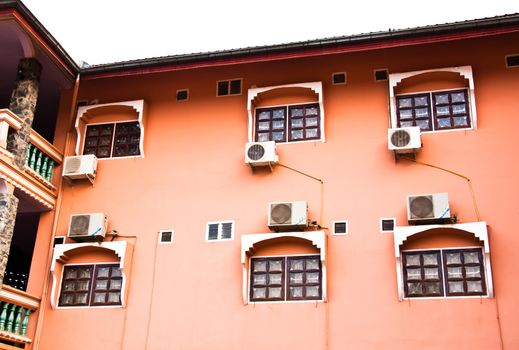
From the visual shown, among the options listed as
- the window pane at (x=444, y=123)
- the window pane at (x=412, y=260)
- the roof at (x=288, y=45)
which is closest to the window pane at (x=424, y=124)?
the window pane at (x=444, y=123)

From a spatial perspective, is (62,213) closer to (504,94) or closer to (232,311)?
(232,311)

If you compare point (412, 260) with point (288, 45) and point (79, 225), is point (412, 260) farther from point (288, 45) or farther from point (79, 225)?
point (79, 225)

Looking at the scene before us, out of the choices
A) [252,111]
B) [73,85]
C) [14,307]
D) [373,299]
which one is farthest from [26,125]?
[373,299]

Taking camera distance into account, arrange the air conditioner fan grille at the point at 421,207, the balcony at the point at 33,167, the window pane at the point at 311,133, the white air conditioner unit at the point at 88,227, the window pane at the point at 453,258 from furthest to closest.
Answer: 1. the window pane at the point at 311,133
2. the white air conditioner unit at the point at 88,227
3. the balcony at the point at 33,167
4. the air conditioner fan grille at the point at 421,207
5. the window pane at the point at 453,258

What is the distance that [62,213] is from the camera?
45.2 feet

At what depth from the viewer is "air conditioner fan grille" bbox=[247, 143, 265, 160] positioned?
1287 cm

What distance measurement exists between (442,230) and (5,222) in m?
7.36

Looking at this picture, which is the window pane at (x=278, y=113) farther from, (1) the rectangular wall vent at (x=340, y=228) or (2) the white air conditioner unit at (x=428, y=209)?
(2) the white air conditioner unit at (x=428, y=209)

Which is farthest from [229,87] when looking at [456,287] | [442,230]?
[456,287]

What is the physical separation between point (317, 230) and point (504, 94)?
4.08m

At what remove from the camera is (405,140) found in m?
12.2

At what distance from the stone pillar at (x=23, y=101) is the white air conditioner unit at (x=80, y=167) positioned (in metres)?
1.13

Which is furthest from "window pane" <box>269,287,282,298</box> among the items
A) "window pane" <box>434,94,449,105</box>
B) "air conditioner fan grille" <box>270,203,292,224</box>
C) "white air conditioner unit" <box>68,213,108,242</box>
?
"window pane" <box>434,94,449,105</box>

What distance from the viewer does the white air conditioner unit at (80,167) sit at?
13695mm
